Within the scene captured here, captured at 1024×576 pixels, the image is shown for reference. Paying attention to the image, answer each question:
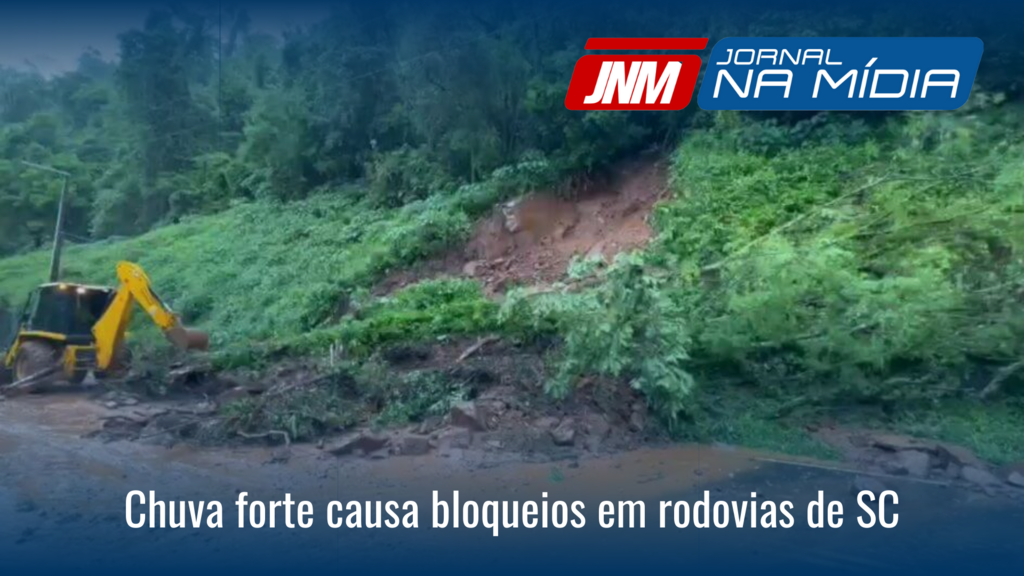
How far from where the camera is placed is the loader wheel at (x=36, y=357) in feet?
48.0

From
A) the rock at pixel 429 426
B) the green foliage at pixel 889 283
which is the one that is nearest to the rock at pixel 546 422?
the rock at pixel 429 426

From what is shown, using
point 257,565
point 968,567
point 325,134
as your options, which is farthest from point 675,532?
point 325,134

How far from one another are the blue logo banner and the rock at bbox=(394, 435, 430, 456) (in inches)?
180

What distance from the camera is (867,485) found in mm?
8852

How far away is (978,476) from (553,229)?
9.36 m

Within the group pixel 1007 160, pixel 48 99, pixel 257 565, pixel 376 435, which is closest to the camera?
pixel 257 565

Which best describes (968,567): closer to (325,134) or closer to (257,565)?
(257,565)

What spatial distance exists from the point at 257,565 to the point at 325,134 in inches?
567

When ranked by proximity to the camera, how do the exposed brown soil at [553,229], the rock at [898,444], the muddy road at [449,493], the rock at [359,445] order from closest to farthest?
the muddy road at [449,493] < the rock at [898,444] < the rock at [359,445] < the exposed brown soil at [553,229]

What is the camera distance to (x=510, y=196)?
18078mm

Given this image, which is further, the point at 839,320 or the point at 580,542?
the point at 839,320

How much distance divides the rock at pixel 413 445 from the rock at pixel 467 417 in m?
0.38

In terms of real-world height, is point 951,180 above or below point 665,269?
above

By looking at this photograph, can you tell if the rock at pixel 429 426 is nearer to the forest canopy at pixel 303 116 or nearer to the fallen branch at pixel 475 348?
the fallen branch at pixel 475 348
